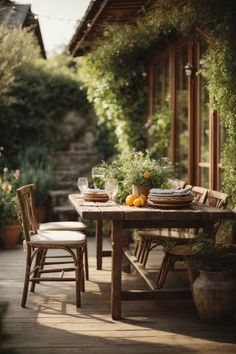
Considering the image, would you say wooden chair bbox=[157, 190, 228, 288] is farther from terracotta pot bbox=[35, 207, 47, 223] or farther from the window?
terracotta pot bbox=[35, 207, 47, 223]

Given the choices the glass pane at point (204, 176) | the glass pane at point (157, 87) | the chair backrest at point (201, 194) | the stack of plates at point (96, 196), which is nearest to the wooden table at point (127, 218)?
the stack of plates at point (96, 196)

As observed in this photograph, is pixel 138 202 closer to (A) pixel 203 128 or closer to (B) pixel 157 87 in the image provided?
(A) pixel 203 128

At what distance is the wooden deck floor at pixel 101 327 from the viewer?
379 cm

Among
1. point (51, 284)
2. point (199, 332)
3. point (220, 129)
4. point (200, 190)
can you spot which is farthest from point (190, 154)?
point (199, 332)

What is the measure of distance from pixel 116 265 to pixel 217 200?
1125 mm

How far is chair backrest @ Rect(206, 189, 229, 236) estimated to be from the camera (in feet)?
15.6

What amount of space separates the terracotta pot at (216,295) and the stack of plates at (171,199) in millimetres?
554

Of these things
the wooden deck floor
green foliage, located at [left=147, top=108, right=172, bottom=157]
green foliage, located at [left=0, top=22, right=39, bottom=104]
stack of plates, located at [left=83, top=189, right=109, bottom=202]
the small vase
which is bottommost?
the wooden deck floor

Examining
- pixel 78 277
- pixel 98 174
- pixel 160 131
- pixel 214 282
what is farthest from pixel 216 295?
pixel 160 131

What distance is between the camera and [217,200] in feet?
16.5

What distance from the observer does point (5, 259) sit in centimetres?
721

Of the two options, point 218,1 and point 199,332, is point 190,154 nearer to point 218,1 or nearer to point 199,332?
point 218,1

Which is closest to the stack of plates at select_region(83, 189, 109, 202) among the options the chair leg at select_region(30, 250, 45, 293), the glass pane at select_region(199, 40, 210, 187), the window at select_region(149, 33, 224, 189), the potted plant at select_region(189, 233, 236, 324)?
the chair leg at select_region(30, 250, 45, 293)

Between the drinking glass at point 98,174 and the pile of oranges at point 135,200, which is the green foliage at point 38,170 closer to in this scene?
the drinking glass at point 98,174
